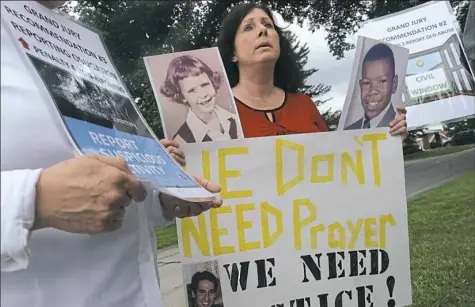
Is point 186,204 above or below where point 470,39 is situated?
below

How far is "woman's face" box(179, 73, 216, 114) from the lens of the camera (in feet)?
5.34

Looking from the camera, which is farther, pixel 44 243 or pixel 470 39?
pixel 470 39

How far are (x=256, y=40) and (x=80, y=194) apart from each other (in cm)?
110

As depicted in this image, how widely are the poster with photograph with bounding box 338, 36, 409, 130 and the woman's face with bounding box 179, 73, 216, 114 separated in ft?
1.54

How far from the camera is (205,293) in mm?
1653

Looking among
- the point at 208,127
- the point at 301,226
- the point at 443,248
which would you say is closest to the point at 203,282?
the point at 301,226

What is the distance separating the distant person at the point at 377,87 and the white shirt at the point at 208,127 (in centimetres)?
42

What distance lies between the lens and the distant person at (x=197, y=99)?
1.62 m

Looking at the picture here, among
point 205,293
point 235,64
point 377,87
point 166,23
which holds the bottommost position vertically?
point 205,293

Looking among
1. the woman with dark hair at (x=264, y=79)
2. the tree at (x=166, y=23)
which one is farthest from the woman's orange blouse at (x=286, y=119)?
the tree at (x=166, y=23)

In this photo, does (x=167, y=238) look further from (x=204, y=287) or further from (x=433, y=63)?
(x=204, y=287)

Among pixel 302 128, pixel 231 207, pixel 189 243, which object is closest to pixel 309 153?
pixel 302 128

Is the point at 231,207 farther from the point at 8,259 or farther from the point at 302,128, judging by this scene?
the point at 8,259

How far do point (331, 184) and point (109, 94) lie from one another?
926mm
